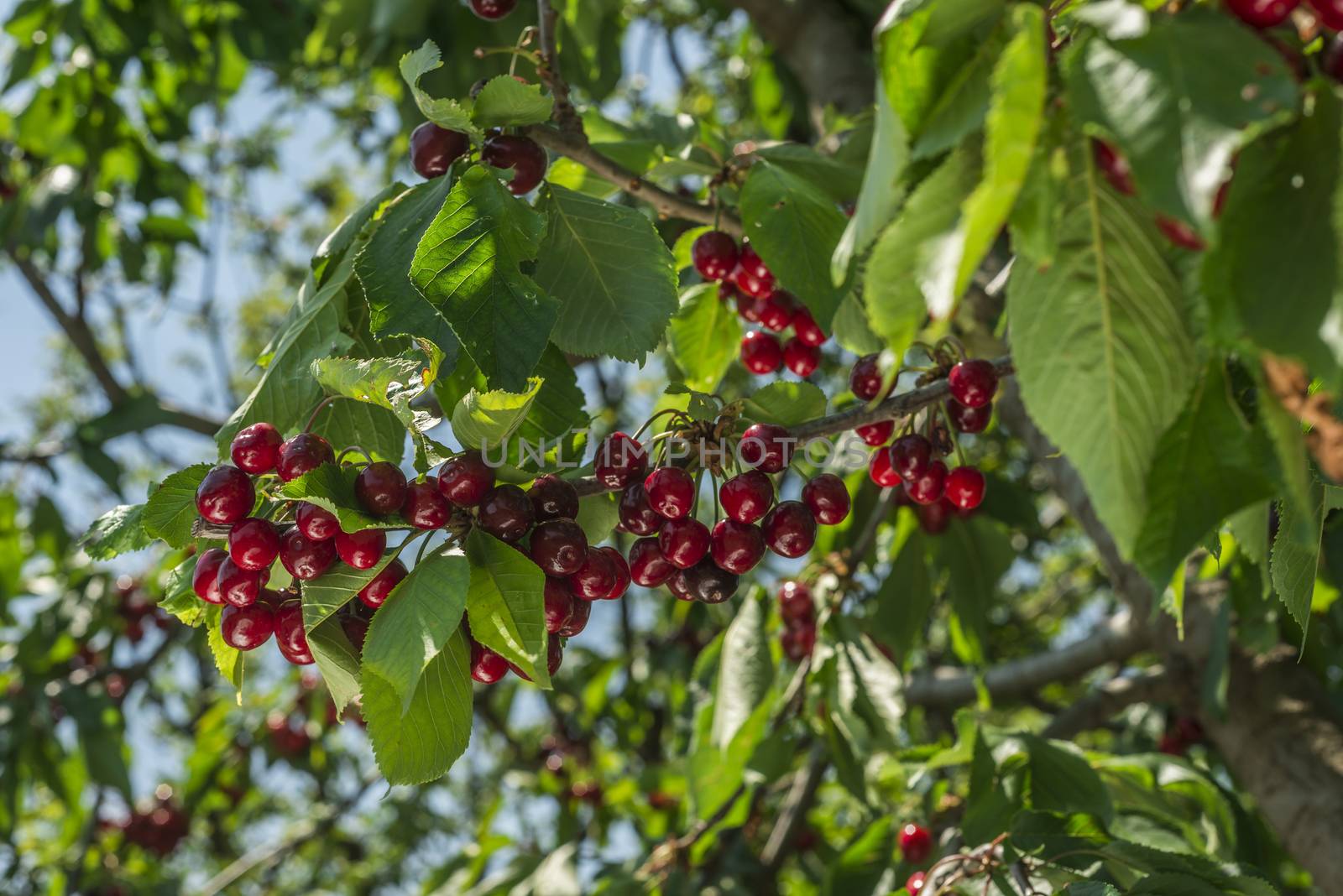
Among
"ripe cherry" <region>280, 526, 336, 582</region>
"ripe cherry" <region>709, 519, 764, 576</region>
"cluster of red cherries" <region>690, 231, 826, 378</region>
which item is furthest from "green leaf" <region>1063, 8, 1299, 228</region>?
"cluster of red cherries" <region>690, 231, 826, 378</region>

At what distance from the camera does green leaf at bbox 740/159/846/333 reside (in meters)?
1.52

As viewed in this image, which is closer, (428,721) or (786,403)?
(428,721)

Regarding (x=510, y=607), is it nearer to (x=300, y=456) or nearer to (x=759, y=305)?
(x=300, y=456)

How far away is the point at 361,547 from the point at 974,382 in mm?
785

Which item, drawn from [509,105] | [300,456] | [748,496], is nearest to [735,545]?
[748,496]

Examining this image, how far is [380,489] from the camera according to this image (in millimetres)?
1174

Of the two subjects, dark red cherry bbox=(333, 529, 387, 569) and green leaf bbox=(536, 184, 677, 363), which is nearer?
dark red cherry bbox=(333, 529, 387, 569)

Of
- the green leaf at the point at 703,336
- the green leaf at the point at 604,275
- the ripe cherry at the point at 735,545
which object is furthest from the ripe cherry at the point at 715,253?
the ripe cherry at the point at 735,545

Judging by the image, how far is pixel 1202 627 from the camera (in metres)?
2.87

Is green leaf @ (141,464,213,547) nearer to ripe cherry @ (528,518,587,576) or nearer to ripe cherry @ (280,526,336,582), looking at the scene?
ripe cherry @ (280,526,336,582)

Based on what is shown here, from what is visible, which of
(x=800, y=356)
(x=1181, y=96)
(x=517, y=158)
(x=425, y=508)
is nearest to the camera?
(x=1181, y=96)

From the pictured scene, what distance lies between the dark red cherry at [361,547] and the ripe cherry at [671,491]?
12.3 inches

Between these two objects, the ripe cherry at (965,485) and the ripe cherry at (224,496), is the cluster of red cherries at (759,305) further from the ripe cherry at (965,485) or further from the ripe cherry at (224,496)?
the ripe cherry at (224,496)

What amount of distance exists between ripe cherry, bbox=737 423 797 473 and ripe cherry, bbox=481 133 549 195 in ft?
1.47
